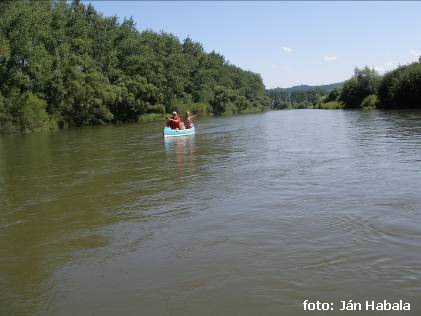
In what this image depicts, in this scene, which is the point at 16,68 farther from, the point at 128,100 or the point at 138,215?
the point at 138,215

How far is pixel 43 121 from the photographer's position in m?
48.0

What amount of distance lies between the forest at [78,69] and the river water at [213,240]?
34101mm

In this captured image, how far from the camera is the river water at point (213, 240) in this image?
17.8 ft

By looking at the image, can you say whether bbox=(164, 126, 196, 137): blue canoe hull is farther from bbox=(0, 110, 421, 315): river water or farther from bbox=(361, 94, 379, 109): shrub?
bbox=(361, 94, 379, 109): shrub

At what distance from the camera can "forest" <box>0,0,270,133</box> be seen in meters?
45.4

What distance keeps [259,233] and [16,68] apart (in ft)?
145

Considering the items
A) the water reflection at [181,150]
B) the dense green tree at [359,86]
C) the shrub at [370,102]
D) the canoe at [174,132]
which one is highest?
the dense green tree at [359,86]

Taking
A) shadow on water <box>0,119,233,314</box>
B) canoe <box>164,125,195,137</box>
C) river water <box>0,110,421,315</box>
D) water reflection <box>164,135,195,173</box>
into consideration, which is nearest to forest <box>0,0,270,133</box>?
canoe <box>164,125,195,137</box>

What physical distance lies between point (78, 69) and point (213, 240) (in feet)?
158

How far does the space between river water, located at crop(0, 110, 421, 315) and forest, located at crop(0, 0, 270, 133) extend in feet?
112

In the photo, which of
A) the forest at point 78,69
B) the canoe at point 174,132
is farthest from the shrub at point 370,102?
the canoe at point 174,132

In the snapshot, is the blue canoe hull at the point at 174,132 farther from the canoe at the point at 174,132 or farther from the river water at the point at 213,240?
the river water at the point at 213,240

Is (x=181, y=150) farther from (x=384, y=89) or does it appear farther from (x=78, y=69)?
(x=384, y=89)

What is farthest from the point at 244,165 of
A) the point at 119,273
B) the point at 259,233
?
the point at 119,273
